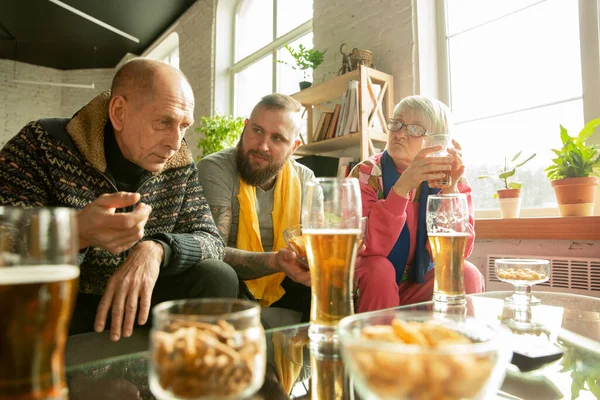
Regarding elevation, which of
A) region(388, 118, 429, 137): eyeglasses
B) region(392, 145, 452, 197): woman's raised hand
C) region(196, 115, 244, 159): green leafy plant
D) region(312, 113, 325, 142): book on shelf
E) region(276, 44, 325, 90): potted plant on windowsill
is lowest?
region(392, 145, 452, 197): woman's raised hand

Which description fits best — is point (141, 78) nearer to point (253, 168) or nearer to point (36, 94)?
point (253, 168)

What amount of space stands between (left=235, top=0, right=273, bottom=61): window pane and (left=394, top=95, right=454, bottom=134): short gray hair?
3.59 meters

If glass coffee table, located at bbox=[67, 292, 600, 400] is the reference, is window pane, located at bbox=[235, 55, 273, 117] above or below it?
above

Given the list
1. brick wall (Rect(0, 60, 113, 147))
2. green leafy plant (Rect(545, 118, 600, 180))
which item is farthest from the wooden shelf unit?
brick wall (Rect(0, 60, 113, 147))

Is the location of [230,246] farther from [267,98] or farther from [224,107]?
[224,107]

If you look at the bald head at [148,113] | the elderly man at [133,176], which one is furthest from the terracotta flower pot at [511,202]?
the bald head at [148,113]

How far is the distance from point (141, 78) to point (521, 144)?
2170 mm

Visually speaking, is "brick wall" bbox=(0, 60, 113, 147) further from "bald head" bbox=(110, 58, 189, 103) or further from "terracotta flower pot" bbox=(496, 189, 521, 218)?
"terracotta flower pot" bbox=(496, 189, 521, 218)

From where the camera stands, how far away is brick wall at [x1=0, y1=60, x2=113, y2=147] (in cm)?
752

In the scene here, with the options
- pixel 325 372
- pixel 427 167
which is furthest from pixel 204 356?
pixel 427 167

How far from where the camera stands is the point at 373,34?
3107 mm

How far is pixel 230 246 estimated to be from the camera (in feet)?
6.61

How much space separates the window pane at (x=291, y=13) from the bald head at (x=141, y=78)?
3116 millimetres

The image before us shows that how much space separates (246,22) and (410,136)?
4430 mm
